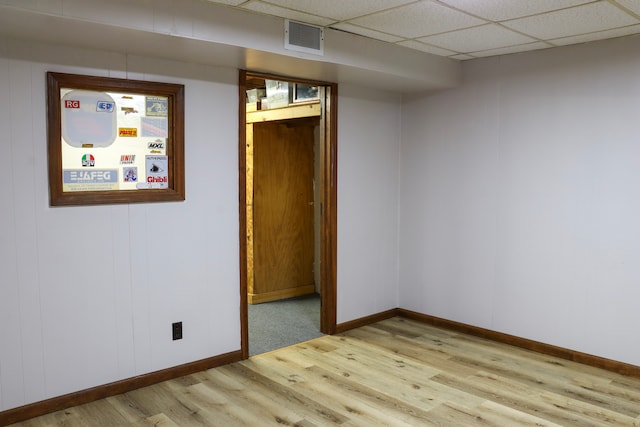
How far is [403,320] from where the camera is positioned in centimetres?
497

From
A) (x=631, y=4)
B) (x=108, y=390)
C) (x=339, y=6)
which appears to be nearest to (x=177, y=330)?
(x=108, y=390)

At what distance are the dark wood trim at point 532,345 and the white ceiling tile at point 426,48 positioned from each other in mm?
2284

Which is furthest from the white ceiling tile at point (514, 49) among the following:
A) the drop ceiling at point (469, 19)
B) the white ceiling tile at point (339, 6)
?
the white ceiling tile at point (339, 6)

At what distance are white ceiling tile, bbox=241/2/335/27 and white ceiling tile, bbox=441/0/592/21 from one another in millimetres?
779

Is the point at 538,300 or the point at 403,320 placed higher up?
the point at 538,300

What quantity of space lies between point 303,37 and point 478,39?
127cm

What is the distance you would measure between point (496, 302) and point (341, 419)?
197 centimetres

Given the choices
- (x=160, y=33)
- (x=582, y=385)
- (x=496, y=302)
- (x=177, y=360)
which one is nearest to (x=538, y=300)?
(x=496, y=302)

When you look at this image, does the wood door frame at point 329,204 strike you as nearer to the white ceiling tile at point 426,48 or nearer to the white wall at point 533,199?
the white ceiling tile at point 426,48

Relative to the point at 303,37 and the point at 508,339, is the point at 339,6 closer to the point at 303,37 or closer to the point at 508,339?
the point at 303,37

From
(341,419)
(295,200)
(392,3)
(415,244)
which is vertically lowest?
(341,419)

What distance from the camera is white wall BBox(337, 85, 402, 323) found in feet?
15.0

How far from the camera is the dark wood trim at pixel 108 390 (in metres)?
2.96

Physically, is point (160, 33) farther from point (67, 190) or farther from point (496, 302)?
point (496, 302)
